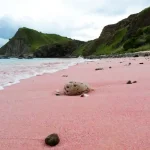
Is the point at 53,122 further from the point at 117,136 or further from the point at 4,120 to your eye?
the point at 117,136

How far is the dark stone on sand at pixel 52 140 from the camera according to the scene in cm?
338

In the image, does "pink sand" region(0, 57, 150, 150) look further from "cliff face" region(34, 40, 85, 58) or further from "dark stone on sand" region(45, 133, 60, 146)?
"cliff face" region(34, 40, 85, 58)

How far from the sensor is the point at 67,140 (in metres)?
3.48

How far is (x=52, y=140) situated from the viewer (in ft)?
11.1

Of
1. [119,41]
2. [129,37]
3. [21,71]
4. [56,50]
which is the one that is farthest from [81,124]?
[56,50]

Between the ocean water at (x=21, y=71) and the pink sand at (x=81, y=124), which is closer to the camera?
the pink sand at (x=81, y=124)

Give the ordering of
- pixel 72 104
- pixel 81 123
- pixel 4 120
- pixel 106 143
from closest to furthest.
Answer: pixel 106 143, pixel 81 123, pixel 4 120, pixel 72 104

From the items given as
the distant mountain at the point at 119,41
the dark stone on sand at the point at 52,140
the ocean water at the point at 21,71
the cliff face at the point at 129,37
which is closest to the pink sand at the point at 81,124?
the dark stone on sand at the point at 52,140

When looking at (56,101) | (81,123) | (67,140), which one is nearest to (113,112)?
(81,123)

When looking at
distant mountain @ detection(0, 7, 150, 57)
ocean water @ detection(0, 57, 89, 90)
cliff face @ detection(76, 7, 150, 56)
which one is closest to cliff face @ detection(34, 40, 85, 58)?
distant mountain @ detection(0, 7, 150, 57)

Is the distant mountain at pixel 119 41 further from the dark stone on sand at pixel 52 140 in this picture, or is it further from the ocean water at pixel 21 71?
the dark stone on sand at pixel 52 140

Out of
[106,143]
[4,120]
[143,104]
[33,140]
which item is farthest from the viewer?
[143,104]

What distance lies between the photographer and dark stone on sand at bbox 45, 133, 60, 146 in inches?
133

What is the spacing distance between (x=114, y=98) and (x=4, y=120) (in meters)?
2.49
